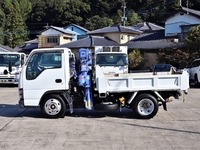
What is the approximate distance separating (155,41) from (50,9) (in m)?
45.5

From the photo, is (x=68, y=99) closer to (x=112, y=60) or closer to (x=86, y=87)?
(x=86, y=87)

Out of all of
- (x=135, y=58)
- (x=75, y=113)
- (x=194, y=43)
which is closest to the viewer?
(x=75, y=113)

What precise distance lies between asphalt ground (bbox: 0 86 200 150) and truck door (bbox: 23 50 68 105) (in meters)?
0.94

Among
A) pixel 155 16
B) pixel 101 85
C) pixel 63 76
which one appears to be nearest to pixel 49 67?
pixel 63 76

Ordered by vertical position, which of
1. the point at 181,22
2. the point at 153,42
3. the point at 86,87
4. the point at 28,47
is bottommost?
the point at 86,87

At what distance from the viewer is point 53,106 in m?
11.0

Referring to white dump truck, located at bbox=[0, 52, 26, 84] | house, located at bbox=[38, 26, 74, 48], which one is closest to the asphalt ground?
white dump truck, located at bbox=[0, 52, 26, 84]

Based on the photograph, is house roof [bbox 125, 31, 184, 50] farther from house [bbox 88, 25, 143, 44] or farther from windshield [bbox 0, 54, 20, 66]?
windshield [bbox 0, 54, 20, 66]

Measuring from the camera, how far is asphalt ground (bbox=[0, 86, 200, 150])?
7643mm

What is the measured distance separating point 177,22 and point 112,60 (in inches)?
879

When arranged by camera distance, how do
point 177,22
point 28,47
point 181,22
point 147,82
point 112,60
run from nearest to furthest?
point 147,82
point 112,60
point 181,22
point 177,22
point 28,47

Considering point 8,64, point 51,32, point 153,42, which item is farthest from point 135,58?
point 51,32

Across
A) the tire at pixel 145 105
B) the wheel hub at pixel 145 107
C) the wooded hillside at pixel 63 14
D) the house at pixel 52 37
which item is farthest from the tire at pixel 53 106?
the wooded hillside at pixel 63 14

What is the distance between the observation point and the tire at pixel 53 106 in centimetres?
1095
